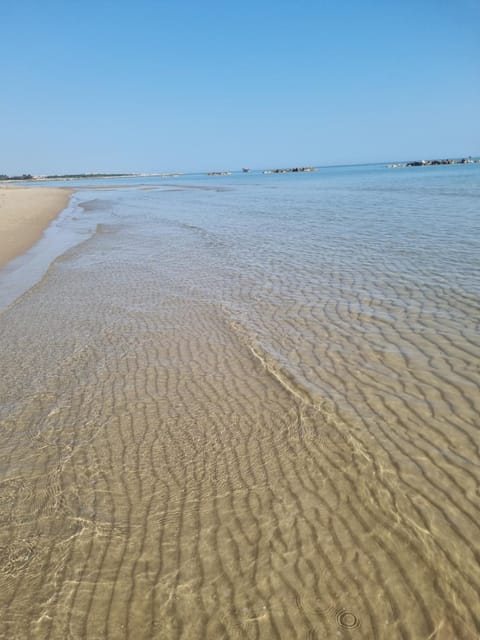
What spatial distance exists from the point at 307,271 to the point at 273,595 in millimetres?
9914

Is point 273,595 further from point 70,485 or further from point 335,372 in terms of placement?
point 335,372

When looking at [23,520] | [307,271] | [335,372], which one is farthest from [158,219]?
[23,520]

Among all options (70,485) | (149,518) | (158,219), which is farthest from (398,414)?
(158,219)

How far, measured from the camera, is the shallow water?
3092 mm

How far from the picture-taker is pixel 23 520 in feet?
12.8

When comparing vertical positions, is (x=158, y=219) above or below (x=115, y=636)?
below

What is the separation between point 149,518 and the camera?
3879 millimetres

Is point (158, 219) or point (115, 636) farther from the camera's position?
point (158, 219)

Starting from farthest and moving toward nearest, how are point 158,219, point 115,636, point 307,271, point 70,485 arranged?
1. point 158,219
2. point 307,271
3. point 70,485
4. point 115,636

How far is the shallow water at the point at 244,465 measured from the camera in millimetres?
3092

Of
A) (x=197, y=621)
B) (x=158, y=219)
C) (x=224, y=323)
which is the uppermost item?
(x=197, y=621)

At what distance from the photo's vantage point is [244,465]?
14.8ft

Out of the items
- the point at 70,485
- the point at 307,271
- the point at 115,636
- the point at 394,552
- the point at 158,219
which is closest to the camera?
the point at 115,636

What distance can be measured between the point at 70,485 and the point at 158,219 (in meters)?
24.9
